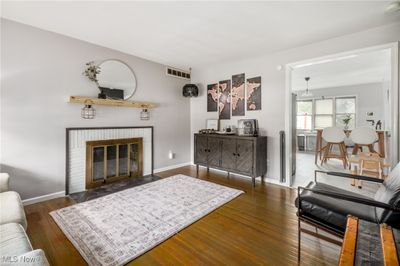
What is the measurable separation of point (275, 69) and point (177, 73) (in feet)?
7.46

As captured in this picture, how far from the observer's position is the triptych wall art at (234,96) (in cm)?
379

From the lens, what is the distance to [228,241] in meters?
1.83

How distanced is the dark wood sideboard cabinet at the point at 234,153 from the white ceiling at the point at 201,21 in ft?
5.53

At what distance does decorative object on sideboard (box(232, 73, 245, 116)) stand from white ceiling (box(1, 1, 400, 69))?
0.77m

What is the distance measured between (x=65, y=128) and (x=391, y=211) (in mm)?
3890

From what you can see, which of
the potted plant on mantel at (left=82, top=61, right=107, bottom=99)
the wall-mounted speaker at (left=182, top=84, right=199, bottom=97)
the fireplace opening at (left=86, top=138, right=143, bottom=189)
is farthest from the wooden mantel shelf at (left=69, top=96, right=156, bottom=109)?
the wall-mounted speaker at (left=182, top=84, right=199, bottom=97)

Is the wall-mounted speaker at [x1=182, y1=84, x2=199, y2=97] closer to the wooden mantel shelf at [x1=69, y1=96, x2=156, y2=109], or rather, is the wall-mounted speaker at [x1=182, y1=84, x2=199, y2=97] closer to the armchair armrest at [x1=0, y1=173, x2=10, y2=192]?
the wooden mantel shelf at [x1=69, y1=96, x2=156, y2=109]

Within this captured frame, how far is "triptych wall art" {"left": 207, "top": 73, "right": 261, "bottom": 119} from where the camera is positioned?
3.79 metres

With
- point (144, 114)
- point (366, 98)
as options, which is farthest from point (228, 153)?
point (366, 98)

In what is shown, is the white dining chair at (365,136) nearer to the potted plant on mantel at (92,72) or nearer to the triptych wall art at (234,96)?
the triptych wall art at (234,96)

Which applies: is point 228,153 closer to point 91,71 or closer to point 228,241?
point 228,241

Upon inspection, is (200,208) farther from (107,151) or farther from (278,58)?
(278,58)

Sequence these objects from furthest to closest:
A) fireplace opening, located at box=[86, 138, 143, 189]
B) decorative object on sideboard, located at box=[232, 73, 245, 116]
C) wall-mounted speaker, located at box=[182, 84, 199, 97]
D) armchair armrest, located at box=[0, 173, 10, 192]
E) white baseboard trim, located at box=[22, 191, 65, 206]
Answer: wall-mounted speaker, located at box=[182, 84, 199, 97] → decorative object on sideboard, located at box=[232, 73, 245, 116] → fireplace opening, located at box=[86, 138, 143, 189] → white baseboard trim, located at box=[22, 191, 65, 206] → armchair armrest, located at box=[0, 173, 10, 192]

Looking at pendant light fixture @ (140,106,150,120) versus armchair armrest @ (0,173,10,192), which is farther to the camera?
pendant light fixture @ (140,106,150,120)
